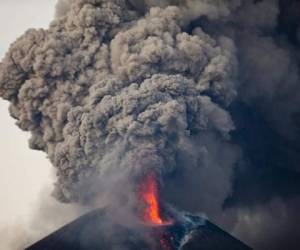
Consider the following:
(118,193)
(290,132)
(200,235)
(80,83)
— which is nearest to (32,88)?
(80,83)

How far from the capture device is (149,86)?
122ft

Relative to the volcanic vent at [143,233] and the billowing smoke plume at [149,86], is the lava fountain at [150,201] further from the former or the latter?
the billowing smoke plume at [149,86]

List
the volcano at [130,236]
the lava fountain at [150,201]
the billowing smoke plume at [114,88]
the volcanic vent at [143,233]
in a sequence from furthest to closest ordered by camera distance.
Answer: the volcano at [130,236]
the volcanic vent at [143,233]
the lava fountain at [150,201]
the billowing smoke plume at [114,88]

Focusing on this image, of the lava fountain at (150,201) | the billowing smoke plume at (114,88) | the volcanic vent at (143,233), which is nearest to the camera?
the billowing smoke plume at (114,88)

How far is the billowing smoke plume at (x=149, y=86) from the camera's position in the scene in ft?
121

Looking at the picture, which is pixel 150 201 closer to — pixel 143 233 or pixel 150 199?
pixel 150 199

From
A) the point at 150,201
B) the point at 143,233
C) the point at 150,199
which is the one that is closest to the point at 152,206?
the point at 150,201

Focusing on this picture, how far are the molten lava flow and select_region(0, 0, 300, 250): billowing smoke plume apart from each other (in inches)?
27.5

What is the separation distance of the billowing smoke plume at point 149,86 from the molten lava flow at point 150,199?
27.5 inches

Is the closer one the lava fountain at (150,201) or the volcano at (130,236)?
the lava fountain at (150,201)

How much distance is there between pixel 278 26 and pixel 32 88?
13.1 meters

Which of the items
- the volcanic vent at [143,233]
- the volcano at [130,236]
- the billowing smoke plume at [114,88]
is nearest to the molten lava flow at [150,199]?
the volcanic vent at [143,233]

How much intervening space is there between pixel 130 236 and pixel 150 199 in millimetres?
2499

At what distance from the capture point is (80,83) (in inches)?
1539
